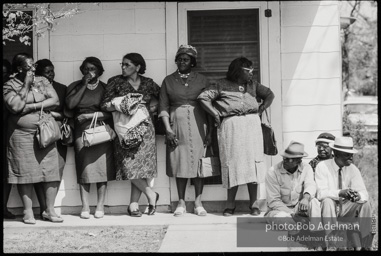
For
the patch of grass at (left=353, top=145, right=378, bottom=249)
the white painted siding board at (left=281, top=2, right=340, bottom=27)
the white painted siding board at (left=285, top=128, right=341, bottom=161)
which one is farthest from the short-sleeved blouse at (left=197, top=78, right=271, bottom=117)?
the patch of grass at (left=353, top=145, right=378, bottom=249)

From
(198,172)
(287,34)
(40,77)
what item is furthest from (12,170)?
(287,34)

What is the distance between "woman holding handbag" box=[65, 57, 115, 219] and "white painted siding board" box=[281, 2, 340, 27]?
245 centimetres

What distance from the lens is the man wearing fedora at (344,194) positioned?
20.6 ft

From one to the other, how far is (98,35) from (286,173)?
3152 mm

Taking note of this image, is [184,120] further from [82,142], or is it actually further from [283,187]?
[283,187]

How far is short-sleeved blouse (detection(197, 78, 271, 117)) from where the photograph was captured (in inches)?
310

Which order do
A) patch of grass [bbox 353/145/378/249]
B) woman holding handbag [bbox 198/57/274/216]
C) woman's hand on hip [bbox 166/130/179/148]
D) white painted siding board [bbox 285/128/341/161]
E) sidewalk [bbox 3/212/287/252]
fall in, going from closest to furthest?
sidewalk [bbox 3/212/287/252] → woman holding handbag [bbox 198/57/274/216] → woman's hand on hip [bbox 166/130/179/148] → white painted siding board [bbox 285/128/341/161] → patch of grass [bbox 353/145/378/249]

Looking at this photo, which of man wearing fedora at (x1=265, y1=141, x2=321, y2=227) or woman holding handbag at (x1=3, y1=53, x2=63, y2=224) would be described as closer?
man wearing fedora at (x1=265, y1=141, x2=321, y2=227)

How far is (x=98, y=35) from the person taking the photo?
8430 mm

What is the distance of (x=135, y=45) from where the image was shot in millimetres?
8414

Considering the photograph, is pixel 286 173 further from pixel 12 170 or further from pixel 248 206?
pixel 12 170

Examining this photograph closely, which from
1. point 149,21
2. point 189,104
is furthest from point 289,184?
point 149,21

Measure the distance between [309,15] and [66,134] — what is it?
340 centimetres

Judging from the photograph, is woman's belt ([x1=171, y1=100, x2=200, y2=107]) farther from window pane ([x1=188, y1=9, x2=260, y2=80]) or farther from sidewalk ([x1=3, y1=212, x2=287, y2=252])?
sidewalk ([x1=3, y1=212, x2=287, y2=252])
